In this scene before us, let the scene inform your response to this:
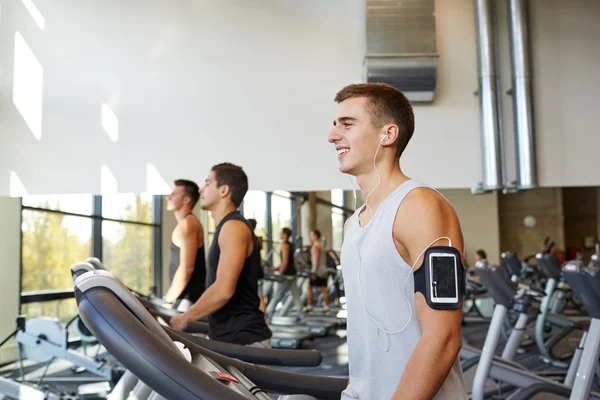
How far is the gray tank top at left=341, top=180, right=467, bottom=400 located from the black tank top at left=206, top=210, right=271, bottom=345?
120cm

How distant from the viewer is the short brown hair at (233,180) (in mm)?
2715

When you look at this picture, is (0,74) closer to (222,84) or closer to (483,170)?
(222,84)

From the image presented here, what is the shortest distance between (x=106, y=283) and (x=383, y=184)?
635mm

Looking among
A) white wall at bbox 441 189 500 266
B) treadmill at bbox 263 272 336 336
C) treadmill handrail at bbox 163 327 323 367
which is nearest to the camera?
treadmill handrail at bbox 163 327 323 367

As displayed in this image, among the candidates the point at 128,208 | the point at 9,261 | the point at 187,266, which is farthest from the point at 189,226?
the point at 128,208

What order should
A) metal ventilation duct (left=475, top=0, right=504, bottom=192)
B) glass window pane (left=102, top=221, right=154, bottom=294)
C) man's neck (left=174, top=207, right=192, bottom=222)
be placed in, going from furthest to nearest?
1. glass window pane (left=102, top=221, right=154, bottom=294)
2. metal ventilation duct (left=475, top=0, right=504, bottom=192)
3. man's neck (left=174, top=207, right=192, bottom=222)

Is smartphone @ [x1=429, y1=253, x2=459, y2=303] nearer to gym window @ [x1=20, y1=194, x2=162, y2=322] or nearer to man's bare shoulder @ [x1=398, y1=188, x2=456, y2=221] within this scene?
man's bare shoulder @ [x1=398, y1=188, x2=456, y2=221]

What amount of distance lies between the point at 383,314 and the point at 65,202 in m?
5.67

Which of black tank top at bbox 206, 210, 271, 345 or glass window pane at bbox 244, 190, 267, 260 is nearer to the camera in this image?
black tank top at bbox 206, 210, 271, 345

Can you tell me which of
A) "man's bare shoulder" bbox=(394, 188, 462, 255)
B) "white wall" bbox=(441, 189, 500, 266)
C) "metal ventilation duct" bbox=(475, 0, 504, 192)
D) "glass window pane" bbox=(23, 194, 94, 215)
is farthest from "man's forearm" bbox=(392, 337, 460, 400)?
"glass window pane" bbox=(23, 194, 94, 215)

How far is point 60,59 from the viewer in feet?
18.3

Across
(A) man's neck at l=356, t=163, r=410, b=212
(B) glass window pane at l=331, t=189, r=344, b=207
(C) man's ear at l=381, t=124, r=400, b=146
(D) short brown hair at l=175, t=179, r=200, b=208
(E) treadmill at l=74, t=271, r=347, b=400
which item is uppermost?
(B) glass window pane at l=331, t=189, r=344, b=207

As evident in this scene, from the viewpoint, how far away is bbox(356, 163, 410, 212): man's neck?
1.34m

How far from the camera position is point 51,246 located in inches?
246
